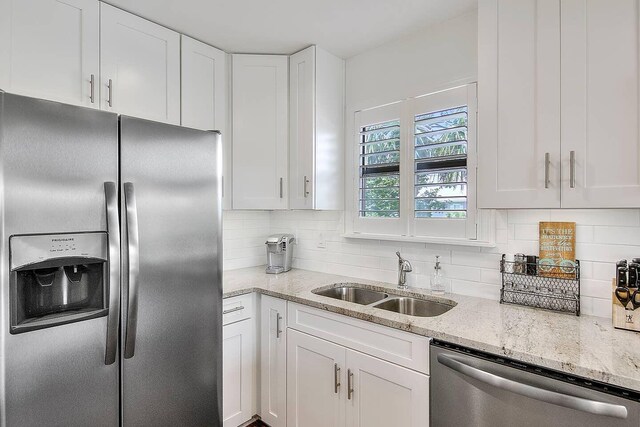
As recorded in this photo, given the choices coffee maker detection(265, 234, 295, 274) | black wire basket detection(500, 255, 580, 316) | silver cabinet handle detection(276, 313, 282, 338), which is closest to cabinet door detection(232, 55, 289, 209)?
coffee maker detection(265, 234, 295, 274)

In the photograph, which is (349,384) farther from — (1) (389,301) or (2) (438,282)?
(2) (438,282)

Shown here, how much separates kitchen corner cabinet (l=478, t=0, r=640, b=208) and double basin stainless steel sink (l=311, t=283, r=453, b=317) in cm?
69

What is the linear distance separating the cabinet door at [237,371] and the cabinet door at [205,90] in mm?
852

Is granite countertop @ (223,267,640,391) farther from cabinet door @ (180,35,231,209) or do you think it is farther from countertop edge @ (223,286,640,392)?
cabinet door @ (180,35,231,209)

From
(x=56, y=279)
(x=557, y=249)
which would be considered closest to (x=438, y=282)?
(x=557, y=249)

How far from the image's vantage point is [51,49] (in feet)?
5.26

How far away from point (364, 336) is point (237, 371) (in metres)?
0.91

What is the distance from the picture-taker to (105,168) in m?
1.29

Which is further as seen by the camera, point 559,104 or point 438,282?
point 438,282

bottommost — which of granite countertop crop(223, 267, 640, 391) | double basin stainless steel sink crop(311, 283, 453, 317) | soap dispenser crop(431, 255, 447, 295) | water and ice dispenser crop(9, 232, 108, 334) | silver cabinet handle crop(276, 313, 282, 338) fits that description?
silver cabinet handle crop(276, 313, 282, 338)

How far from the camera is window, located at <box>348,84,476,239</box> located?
1.95 meters

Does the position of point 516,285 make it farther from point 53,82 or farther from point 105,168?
point 53,82

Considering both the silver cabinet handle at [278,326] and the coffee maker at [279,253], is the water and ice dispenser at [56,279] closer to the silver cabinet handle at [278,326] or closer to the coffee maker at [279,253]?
the silver cabinet handle at [278,326]

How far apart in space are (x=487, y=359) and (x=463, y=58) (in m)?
1.57
